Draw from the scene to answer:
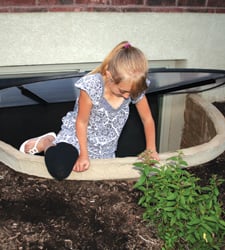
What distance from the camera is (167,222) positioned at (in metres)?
2.55

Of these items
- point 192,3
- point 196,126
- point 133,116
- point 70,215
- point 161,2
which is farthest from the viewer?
point 133,116

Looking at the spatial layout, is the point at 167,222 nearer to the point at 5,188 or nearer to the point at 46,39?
the point at 5,188

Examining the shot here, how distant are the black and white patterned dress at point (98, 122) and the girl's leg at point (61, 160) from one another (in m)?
0.17

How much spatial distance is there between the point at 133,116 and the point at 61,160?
229cm

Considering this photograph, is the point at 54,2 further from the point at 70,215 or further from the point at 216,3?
the point at 70,215

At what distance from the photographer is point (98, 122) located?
3197 millimetres

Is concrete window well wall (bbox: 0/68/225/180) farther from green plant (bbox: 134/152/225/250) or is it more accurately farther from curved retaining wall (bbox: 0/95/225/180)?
green plant (bbox: 134/152/225/250)

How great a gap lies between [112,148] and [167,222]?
1121mm

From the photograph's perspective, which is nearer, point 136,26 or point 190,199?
point 190,199

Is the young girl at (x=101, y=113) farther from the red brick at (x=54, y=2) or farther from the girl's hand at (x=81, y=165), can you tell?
the red brick at (x=54, y=2)

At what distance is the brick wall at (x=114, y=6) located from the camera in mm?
3715

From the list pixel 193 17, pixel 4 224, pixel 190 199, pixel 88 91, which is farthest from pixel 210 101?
pixel 4 224

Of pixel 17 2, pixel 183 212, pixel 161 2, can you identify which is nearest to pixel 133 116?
pixel 161 2

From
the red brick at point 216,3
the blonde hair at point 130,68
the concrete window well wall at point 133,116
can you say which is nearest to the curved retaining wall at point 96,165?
the concrete window well wall at point 133,116
